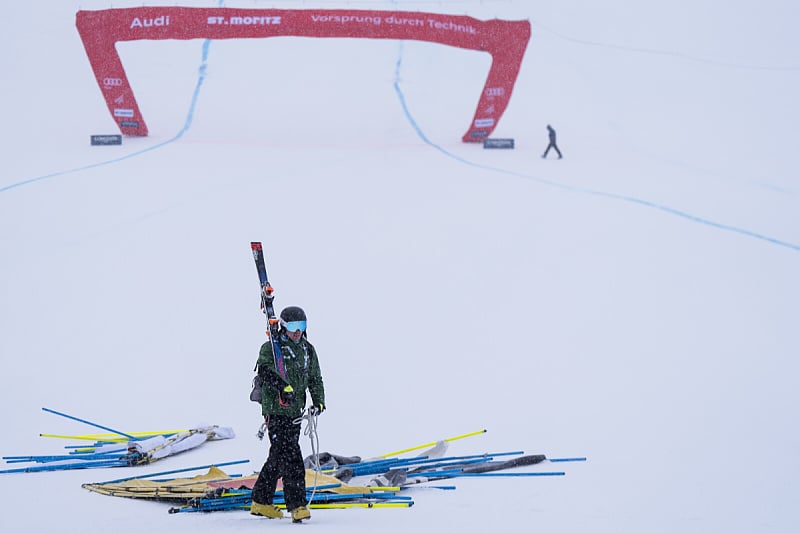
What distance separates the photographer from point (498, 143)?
53.1 feet

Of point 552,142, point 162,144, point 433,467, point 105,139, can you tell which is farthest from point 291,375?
point 105,139

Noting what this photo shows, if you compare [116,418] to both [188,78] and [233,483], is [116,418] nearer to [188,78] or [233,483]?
[233,483]

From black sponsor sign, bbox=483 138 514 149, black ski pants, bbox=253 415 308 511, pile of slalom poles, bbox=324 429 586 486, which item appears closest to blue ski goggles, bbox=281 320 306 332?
black ski pants, bbox=253 415 308 511

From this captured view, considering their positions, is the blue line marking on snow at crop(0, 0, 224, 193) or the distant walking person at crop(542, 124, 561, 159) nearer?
the blue line marking on snow at crop(0, 0, 224, 193)

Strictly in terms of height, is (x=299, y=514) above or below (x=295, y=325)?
below

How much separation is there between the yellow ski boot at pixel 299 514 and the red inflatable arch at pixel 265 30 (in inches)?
445

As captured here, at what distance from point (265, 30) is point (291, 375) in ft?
36.8

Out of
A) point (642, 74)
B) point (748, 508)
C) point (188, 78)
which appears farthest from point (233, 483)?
point (642, 74)

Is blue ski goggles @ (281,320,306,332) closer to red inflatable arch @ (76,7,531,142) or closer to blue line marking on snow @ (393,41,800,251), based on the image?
blue line marking on snow @ (393,41,800,251)

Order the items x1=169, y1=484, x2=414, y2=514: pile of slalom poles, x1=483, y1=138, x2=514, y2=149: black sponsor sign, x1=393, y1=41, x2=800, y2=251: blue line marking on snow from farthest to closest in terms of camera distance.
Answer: x1=483, y1=138, x2=514, y2=149: black sponsor sign, x1=393, y1=41, x2=800, y2=251: blue line marking on snow, x1=169, y1=484, x2=414, y2=514: pile of slalom poles

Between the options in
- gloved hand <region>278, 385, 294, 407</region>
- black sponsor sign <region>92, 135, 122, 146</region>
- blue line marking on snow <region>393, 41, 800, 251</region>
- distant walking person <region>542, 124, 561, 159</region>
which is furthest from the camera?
black sponsor sign <region>92, 135, 122, 146</region>

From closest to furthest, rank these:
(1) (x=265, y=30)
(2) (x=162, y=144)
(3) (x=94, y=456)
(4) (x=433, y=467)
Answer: (4) (x=433, y=467), (3) (x=94, y=456), (1) (x=265, y=30), (2) (x=162, y=144)

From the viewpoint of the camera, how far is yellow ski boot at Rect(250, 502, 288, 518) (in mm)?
4789

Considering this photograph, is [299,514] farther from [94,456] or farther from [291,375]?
[94,456]
